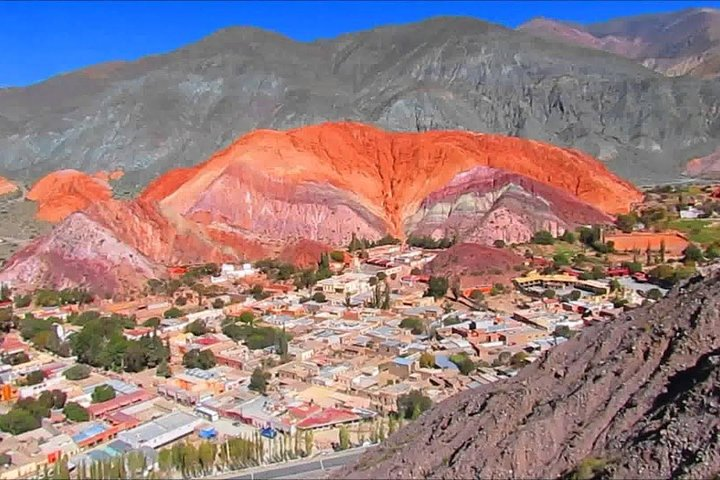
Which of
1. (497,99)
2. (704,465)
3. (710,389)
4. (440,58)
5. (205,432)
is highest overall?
(440,58)

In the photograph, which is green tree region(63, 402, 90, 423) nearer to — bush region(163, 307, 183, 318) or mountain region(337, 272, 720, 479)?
bush region(163, 307, 183, 318)

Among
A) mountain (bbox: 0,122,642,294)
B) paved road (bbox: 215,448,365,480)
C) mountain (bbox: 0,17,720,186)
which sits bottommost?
paved road (bbox: 215,448,365,480)

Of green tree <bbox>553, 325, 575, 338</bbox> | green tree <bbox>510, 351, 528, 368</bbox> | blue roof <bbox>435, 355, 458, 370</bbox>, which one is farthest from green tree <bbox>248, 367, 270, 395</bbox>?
green tree <bbox>553, 325, 575, 338</bbox>

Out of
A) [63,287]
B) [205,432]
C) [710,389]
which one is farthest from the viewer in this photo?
[63,287]

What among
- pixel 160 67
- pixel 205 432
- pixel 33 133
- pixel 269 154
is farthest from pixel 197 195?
pixel 160 67

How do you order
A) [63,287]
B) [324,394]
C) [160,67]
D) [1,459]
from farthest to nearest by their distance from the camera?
[160,67] → [63,287] → [324,394] → [1,459]

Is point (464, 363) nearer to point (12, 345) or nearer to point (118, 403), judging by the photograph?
point (118, 403)

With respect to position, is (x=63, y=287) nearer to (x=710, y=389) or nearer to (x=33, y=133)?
(x=710, y=389)
